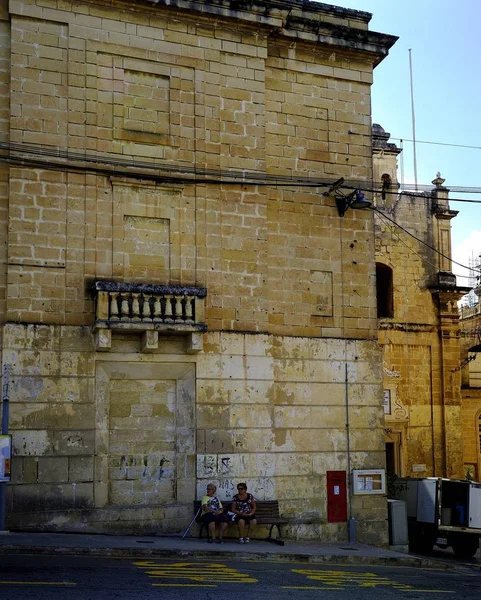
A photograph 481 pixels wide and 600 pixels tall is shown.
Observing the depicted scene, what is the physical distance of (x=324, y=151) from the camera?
23125 mm

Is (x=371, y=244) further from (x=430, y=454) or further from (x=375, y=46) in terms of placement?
(x=430, y=454)

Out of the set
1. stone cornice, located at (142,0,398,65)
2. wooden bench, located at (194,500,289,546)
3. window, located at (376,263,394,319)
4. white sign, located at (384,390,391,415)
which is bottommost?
wooden bench, located at (194,500,289,546)

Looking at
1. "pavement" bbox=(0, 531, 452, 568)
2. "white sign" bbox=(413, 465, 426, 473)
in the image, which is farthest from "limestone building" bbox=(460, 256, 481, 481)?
"pavement" bbox=(0, 531, 452, 568)

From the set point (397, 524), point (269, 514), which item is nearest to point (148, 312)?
point (269, 514)

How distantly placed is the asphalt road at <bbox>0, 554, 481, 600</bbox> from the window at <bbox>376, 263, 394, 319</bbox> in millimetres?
18550

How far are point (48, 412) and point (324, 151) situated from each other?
30.3 ft

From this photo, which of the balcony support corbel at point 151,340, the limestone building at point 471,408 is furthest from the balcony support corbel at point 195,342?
the limestone building at point 471,408

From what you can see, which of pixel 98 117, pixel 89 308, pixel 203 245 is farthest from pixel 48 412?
pixel 98 117

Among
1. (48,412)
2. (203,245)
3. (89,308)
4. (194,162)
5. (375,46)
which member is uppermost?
(375,46)

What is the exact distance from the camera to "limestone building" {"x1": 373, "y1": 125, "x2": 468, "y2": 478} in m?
35.2

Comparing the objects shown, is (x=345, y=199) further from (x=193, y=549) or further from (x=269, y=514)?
(x=193, y=549)

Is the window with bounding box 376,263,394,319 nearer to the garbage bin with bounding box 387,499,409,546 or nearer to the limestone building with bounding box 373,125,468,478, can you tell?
the limestone building with bounding box 373,125,468,478

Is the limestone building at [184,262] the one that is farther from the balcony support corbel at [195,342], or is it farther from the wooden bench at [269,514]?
the wooden bench at [269,514]

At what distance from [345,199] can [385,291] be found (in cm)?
1384
